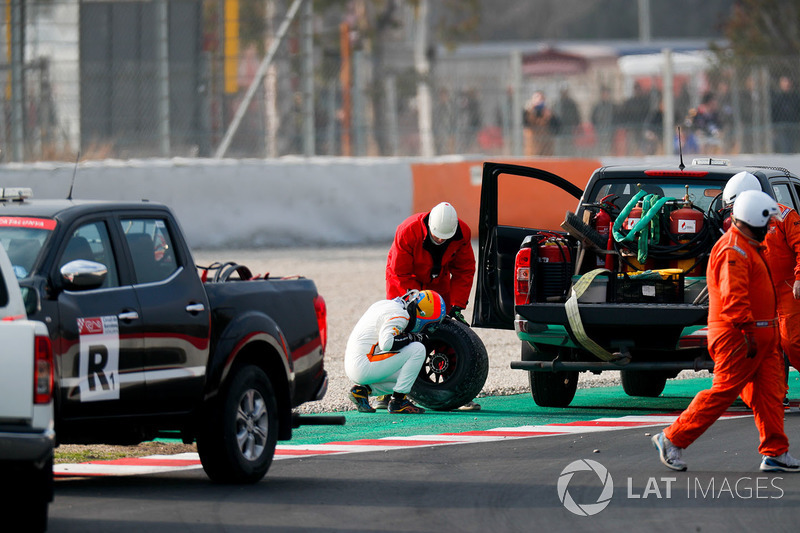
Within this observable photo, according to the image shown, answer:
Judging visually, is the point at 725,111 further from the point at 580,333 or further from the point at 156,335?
the point at 156,335

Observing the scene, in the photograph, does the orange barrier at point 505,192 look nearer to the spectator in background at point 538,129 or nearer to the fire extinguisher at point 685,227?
the spectator in background at point 538,129

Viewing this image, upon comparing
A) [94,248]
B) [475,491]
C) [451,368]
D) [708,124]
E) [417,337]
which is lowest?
[475,491]

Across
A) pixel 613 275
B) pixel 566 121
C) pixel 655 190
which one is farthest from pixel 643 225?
pixel 566 121

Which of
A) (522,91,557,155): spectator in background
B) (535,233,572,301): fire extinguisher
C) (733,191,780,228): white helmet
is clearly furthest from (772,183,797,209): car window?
(522,91,557,155): spectator in background

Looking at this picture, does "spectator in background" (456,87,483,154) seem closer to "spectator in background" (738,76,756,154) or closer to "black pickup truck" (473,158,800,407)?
"spectator in background" (738,76,756,154)

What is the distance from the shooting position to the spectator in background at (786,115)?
87.2 feet

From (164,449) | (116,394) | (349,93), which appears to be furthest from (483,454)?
(349,93)

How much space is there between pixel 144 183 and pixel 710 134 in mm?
10840

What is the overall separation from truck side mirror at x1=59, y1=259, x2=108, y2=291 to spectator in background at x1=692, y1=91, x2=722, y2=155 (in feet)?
67.9

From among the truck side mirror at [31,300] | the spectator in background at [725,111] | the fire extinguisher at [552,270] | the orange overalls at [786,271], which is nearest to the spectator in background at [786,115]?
the spectator in background at [725,111]

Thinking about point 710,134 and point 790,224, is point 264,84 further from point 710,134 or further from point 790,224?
point 790,224

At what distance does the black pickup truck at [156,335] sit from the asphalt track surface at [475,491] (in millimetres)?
366

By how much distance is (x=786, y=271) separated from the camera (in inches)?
409

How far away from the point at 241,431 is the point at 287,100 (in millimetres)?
16803
